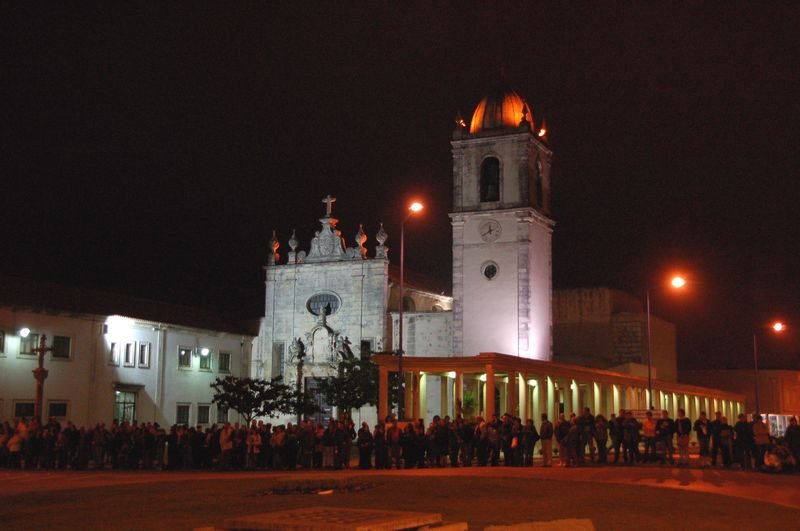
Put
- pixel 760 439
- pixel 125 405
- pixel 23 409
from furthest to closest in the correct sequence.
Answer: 1. pixel 125 405
2. pixel 23 409
3. pixel 760 439

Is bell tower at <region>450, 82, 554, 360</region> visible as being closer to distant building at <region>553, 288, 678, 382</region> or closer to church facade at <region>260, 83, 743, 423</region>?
church facade at <region>260, 83, 743, 423</region>

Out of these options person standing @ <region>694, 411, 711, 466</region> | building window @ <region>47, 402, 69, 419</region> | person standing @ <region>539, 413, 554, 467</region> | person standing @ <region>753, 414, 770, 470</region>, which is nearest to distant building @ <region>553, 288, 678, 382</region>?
person standing @ <region>694, 411, 711, 466</region>

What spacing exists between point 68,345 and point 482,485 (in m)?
27.7

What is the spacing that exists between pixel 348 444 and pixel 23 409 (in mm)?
19163

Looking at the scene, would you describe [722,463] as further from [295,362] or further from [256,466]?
[295,362]

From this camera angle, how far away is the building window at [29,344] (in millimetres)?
41153

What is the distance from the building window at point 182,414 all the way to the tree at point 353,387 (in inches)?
288

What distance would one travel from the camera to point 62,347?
43.1 m

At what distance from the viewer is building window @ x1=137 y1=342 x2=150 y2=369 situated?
47.1 m

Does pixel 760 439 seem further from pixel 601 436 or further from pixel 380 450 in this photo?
pixel 380 450

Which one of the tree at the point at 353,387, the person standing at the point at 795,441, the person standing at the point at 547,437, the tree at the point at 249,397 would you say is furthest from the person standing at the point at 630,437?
→ the tree at the point at 249,397

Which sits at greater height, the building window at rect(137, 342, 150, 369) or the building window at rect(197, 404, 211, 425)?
the building window at rect(137, 342, 150, 369)

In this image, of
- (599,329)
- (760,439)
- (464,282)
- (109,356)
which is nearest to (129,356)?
(109,356)

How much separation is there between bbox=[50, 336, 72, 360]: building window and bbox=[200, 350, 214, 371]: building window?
9.07 meters
